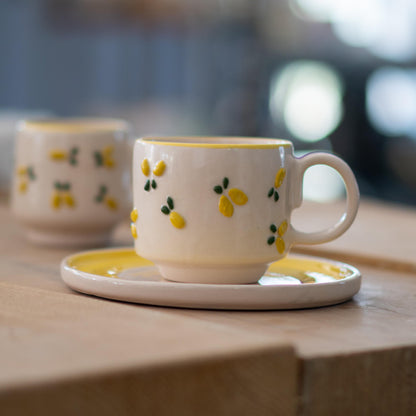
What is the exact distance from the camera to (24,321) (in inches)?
19.1

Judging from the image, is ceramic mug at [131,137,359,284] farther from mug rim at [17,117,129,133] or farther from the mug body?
mug rim at [17,117,129,133]

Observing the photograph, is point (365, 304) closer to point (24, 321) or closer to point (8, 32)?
point (24, 321)

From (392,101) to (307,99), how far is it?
1.47ft

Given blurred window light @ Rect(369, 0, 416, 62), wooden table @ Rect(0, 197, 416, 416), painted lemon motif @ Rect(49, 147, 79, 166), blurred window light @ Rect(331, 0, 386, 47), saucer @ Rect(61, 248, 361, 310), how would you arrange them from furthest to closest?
1. blurred window light @ Rect(331, 0, 386, 47)
2. blurred window light @ Rect(369, 0, 416, 62)
3. painted lemon motif @ Rect(49, 147, 79, 166)
4. saucer @ Rect(61, 248, 361, 310)
5. wooden table @ Rect(0, 197, 416, 416)

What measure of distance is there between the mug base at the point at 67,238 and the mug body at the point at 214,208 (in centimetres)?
28

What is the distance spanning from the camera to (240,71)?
4.17 metres

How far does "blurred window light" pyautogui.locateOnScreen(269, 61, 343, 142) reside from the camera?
3348 mm

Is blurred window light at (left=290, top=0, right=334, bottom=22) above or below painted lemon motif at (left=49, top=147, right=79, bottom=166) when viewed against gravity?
above

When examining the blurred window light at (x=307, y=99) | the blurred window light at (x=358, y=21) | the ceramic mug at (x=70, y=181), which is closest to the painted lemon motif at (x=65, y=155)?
the ceramic mug at (x=70, y=181)

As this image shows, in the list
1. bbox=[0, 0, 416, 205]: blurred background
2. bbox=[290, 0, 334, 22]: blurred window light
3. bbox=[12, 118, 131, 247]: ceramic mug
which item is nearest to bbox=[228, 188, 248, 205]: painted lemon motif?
bbox=[12, 118, 131, 247]: ceramic mug

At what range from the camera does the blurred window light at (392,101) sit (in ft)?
10.0

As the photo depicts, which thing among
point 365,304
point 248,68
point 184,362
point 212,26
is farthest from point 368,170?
point 184,362

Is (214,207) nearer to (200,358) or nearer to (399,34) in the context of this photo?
(200,358)

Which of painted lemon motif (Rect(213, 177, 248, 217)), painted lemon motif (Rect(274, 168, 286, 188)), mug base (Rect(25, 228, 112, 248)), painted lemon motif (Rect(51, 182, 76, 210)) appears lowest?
mug base (Rect(25, 228, 112, 248))
